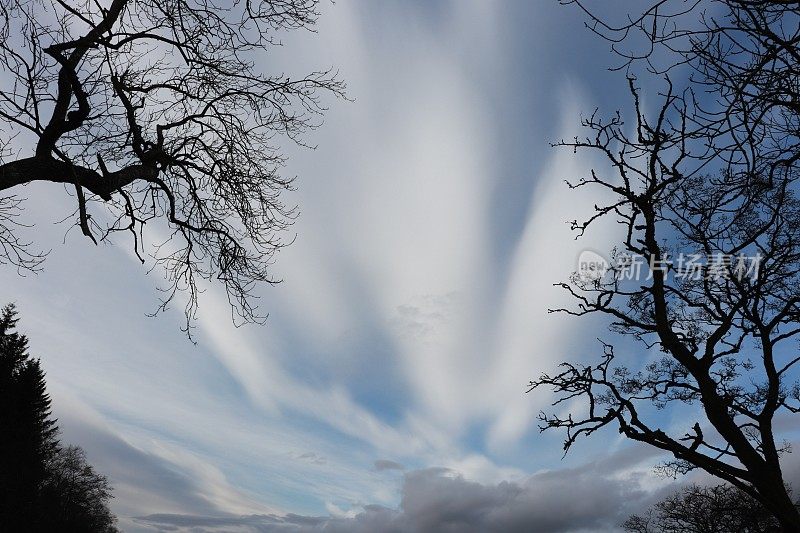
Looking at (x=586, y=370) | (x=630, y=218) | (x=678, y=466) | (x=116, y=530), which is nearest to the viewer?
(x=630, y=218)

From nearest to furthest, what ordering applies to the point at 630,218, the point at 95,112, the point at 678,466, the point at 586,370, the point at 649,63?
the point at 649,63 < the point at 630,218 < the point at 586,370 < the point at 95,112 < the point at 678,466

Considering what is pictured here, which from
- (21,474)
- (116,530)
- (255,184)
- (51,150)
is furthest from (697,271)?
(116,530)

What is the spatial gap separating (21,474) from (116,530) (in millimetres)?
30961

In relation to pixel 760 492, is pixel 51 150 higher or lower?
higher

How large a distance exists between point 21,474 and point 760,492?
141 feet

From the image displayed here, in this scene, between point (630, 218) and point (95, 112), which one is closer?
point (630, 218)

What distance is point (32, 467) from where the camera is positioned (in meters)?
35.2

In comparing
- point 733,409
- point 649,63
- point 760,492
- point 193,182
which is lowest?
point 760,492

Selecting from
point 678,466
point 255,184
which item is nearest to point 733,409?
point 678,466

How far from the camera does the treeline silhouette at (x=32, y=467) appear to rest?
A: 3294 centimetres

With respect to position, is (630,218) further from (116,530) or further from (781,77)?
(116,530)

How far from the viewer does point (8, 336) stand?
137 feet

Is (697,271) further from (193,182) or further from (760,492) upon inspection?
(193,182)

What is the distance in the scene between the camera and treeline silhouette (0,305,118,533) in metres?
32.9
